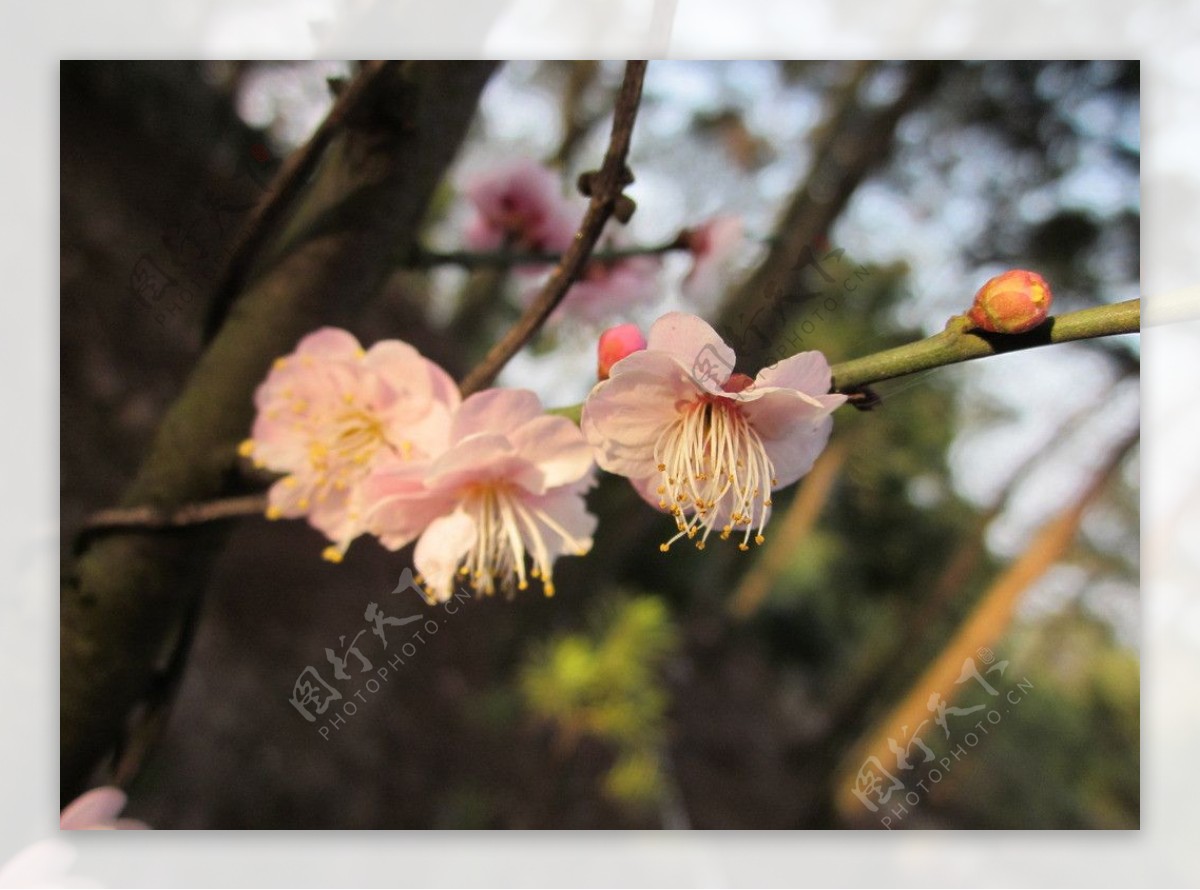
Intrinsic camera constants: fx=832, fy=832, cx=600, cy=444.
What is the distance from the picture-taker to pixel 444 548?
2.14 feet

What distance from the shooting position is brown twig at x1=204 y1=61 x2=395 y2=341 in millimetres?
768

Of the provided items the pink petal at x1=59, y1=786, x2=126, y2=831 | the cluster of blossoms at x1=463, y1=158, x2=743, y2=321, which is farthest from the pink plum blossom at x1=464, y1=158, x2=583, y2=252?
the pink petal at x1=59, y1=786, x2=126, y2=831

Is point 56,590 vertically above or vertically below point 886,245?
below

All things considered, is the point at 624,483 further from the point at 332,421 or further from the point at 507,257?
the point at 332,421

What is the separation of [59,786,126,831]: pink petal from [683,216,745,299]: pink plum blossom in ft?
2.92

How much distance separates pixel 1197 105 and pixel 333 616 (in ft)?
6.72

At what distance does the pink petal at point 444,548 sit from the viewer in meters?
0.65

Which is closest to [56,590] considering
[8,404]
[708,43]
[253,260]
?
[8,404]

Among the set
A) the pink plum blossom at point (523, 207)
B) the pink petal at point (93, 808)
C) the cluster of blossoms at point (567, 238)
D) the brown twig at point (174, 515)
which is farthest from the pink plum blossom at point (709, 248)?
the pink petal at point (93, 808)

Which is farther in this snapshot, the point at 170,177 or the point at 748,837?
the point at 170,177

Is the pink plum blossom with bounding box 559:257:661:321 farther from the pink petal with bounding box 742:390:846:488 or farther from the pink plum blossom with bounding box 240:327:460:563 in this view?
the pink petal with bounding box 742:390:846:488

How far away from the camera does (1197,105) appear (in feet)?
3.82

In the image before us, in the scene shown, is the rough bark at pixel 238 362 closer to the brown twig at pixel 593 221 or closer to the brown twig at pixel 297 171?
the brown twig at pixel 297 171

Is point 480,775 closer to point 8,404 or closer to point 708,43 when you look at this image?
point 8,404
